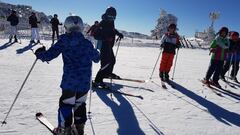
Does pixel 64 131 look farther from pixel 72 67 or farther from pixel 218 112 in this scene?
pixel 218 112

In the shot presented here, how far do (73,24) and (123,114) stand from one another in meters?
2.64

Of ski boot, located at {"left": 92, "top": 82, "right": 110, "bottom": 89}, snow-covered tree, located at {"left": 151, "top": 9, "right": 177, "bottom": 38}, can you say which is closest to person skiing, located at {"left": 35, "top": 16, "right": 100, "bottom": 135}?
ski boot, located at {"left": 92, "top": 82, "right": 110, "bottom": 89}

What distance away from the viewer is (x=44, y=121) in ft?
18.8

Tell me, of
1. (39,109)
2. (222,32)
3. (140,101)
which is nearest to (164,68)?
(222,32)

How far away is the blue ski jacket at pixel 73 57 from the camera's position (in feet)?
15.6

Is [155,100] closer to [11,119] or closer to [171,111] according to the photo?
[171,111]

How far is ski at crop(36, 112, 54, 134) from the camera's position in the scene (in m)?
5.39

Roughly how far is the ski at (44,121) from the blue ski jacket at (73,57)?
96cm

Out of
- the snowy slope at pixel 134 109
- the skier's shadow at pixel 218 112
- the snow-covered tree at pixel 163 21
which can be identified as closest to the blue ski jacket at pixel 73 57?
the snowy slope at pixel 134 109

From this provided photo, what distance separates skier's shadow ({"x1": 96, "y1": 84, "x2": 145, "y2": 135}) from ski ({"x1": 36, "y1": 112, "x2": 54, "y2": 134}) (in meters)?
1.16

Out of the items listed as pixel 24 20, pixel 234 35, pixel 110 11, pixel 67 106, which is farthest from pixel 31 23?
pixel 24 20

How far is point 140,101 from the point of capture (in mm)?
7977

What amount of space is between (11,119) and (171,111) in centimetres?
347

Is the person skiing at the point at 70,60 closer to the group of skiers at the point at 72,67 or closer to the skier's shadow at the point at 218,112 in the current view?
the group of skiers at the point at 72,67
